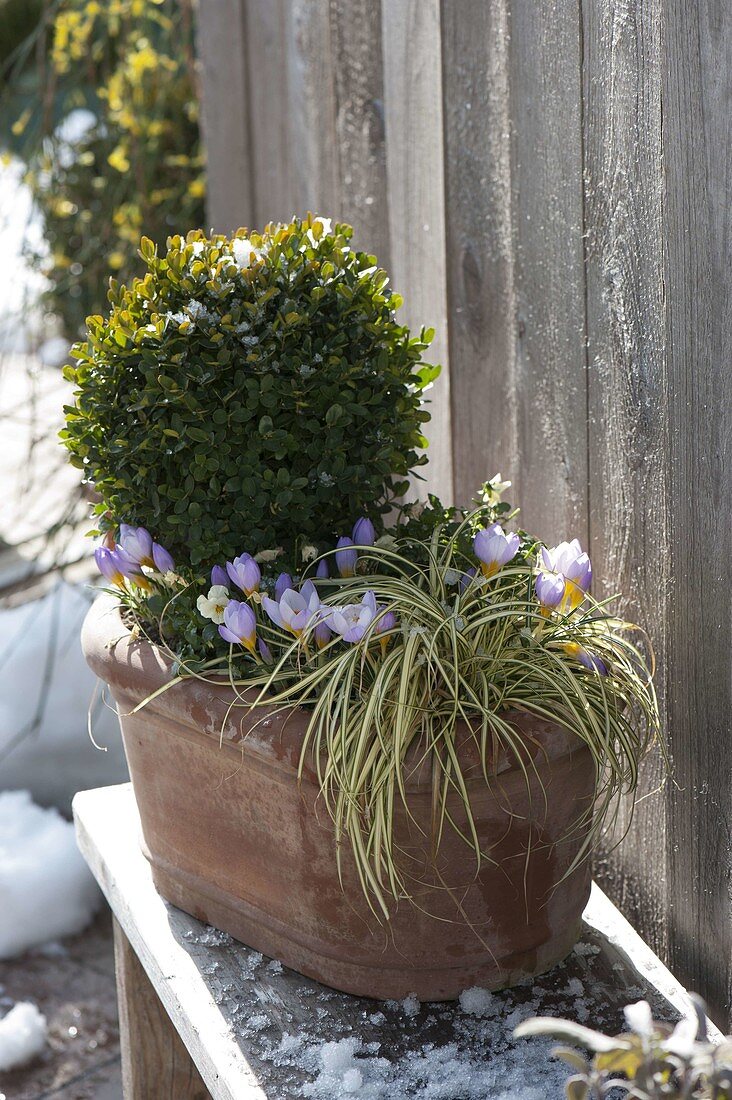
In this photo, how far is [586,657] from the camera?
100cm

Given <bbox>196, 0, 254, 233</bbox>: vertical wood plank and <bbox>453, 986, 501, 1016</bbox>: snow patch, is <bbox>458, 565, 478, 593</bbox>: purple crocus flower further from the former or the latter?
<bbox>196, 0, 254, 233</bbox>: vertical wood plank

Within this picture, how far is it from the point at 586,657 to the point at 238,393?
16.1 inches

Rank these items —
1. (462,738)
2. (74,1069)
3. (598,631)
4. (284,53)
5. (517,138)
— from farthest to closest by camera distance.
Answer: (284,53) < (74,1069) < (517,138) < (598,631) < (462,738)

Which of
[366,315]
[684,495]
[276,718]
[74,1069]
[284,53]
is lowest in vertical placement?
[74,1069]

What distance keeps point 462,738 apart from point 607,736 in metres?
0.13

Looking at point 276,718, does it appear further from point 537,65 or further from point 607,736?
point 537,65

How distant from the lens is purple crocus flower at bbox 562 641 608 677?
1.00 m

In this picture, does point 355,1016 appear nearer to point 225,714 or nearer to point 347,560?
point 225,714

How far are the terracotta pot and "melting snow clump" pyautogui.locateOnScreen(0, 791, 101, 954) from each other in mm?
989

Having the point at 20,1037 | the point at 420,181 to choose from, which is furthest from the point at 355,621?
the point at 20,1037

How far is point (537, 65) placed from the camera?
3.90 ft

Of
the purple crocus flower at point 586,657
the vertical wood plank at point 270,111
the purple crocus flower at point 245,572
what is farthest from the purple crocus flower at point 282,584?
the vertical wood plank at point 270,111

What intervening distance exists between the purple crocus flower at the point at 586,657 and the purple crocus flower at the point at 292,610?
0.23 m

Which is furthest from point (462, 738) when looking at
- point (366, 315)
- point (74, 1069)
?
point (74, 1069)
